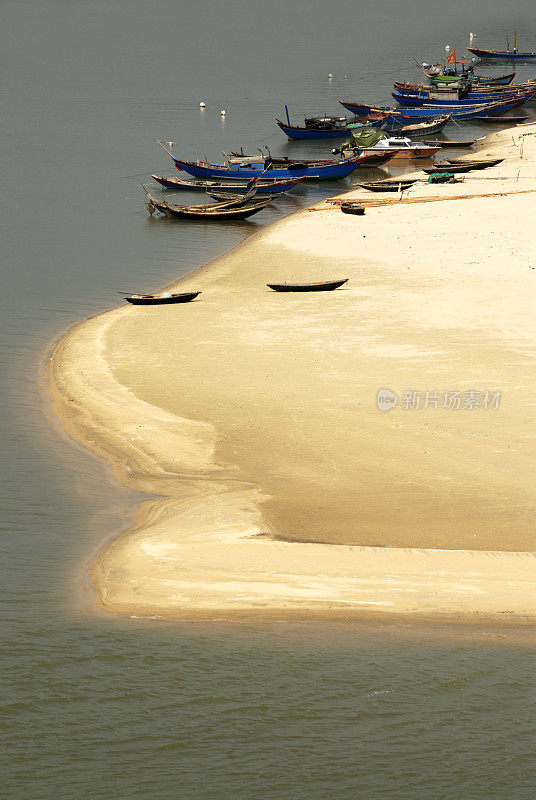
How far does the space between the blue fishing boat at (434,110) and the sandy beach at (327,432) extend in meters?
39.6

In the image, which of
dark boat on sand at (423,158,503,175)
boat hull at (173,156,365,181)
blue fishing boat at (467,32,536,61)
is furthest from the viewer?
blue fishing boat at (467,32,536,61)

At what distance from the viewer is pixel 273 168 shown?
163 feet

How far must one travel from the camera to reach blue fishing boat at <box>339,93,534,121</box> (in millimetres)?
68938

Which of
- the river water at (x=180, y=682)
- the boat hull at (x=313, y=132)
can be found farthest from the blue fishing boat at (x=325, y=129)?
the river water at (x=180, y=682)

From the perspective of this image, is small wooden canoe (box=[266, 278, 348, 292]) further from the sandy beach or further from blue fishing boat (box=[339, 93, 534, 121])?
blue fishing boat (box=[339, 93, 534, 121])

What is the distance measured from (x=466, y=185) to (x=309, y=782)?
36.8 meters

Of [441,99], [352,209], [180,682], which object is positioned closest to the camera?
[180,682]

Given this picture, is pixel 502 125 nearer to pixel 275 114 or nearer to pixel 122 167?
pixel 275 114

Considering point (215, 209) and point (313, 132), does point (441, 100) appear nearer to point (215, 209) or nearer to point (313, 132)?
point (313, 132)

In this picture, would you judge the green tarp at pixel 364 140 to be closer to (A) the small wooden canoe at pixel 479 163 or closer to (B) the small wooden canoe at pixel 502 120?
(A) the small wooden canoe at pixel 479 163

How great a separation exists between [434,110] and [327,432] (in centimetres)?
5875

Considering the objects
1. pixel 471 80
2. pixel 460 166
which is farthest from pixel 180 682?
pixel 471 80

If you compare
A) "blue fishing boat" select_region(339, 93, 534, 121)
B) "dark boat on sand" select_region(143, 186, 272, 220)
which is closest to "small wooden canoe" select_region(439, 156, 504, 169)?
"dark boat on sand" select_region(143, 186, 272, 220)

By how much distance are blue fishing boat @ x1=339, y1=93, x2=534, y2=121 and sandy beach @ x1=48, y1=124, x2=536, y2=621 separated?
1560 inches
